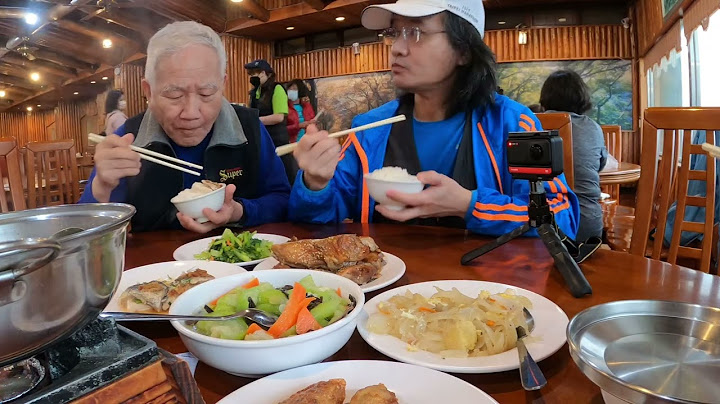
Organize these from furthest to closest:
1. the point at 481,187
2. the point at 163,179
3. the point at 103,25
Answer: the point at 103,25 → the point at 163,179 → the point at 481,187

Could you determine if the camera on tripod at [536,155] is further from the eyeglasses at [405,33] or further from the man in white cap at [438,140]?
the eyeglasses at [405,33]

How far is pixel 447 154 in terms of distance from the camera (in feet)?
7.16

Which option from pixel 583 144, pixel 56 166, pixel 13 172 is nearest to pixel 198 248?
pixel 13 172

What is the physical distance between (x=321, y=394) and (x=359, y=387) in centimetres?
8

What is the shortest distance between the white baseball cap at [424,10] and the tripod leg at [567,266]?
1.12 meters

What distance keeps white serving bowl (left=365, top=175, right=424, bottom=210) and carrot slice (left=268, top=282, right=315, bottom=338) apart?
70 centimetres

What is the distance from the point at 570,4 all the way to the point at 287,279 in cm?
994

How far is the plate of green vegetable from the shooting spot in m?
1.41

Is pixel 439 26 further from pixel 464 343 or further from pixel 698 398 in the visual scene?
pixel 698 398

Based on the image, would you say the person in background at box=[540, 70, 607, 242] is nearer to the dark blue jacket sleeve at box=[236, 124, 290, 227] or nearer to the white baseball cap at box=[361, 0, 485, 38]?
the white baseball cap at box=[361, 0, 485, 38]

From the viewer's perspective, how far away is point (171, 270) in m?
1.26

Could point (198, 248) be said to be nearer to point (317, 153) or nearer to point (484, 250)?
point (317, 153)

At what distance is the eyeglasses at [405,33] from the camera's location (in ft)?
6.43

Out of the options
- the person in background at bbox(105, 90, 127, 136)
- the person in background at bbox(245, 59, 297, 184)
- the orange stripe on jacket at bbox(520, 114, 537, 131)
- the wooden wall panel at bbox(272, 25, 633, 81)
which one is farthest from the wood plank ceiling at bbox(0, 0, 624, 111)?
the orange stripe on jacket at bbox(520, 114, 537, 131)
